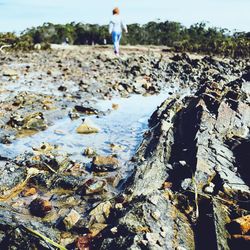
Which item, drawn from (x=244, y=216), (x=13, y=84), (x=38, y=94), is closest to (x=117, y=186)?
(x=244, y=216)

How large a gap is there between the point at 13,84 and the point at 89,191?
716 centimetres

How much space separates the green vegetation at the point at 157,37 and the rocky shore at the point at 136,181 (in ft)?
32.5

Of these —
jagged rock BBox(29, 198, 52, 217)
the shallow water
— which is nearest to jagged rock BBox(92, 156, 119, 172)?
the shallow water

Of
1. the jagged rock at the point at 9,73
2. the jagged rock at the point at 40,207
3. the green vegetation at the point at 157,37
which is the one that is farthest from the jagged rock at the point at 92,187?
the green vegetation at the point at 157,37

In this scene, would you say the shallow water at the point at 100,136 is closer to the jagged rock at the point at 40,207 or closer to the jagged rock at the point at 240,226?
the jagged rock at the point at 40,207

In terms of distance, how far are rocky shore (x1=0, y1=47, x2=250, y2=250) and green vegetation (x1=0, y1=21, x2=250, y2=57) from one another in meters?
9.90

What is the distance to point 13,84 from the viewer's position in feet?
35.6

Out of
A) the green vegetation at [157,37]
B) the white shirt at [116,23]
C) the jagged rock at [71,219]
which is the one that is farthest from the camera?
the green vegetation at [157,37]

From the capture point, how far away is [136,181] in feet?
15.5

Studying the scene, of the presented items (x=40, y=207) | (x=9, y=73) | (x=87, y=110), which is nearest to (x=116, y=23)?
(x=9, y=73)

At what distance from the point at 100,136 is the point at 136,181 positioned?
96.4 inches

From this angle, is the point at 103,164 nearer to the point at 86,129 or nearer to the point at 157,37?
the point at 86,129

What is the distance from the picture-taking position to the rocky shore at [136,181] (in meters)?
3.46

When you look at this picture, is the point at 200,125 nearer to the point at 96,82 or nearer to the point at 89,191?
the point at 89,191
